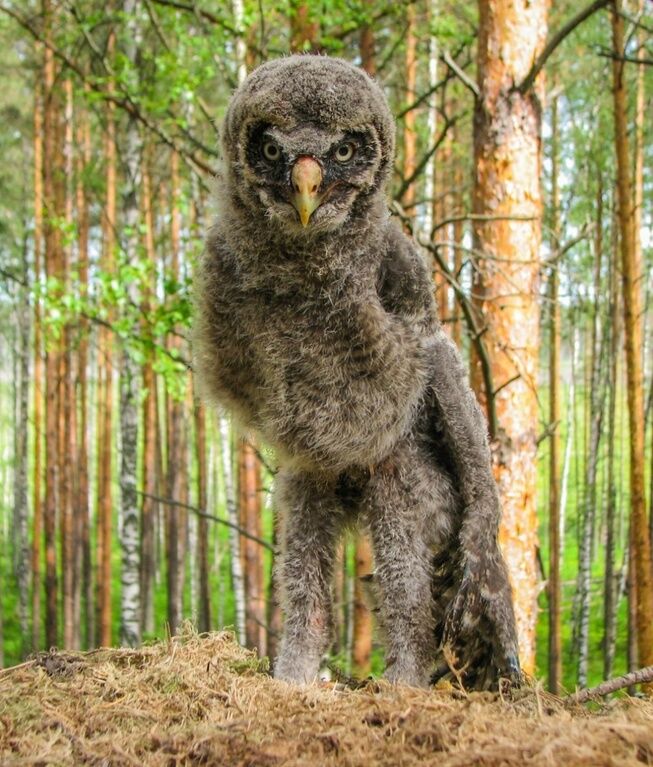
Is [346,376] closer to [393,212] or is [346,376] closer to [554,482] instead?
[393,212]

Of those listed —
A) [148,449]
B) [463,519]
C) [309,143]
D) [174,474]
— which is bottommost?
[174,474]

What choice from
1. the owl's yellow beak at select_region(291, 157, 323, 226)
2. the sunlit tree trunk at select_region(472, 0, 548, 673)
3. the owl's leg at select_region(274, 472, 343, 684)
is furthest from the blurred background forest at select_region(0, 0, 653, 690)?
the owl's yellow beak at select_region(291, 157, 323, 226)

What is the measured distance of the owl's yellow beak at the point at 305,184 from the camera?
7.97 feet

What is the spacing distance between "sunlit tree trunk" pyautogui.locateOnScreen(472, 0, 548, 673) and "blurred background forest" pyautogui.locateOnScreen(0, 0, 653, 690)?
0.01 meters

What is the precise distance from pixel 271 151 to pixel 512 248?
2.85m

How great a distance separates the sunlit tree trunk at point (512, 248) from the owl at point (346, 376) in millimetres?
2070

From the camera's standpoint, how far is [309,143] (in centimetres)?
248

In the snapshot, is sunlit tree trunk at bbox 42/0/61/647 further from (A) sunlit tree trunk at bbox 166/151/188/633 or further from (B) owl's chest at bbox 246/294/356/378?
(B) owl's chest at bbox 246/294/356/378

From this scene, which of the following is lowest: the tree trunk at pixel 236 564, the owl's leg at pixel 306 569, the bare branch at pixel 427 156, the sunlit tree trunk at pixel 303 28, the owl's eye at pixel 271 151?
the tree trunk at pixel 236 564

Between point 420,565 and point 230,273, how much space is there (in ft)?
4.00

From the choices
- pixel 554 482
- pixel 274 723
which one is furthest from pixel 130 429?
pixel 274 723

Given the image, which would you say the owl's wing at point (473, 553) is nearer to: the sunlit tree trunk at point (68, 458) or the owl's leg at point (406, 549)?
the owl's leg at point (406, 549)

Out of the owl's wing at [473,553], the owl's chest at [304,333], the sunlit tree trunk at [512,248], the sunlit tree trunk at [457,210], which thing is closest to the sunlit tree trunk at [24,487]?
the sunlit tree trunk at [457,210]

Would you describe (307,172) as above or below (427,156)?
below
